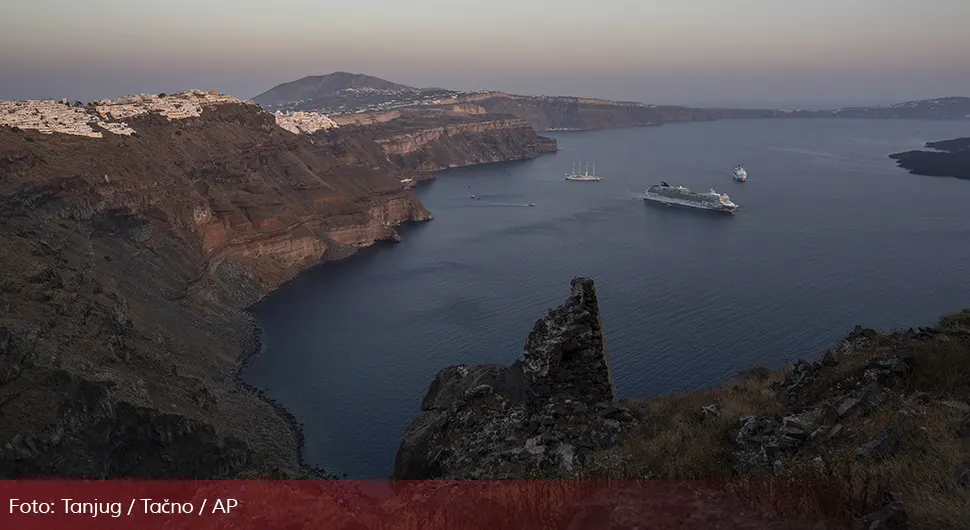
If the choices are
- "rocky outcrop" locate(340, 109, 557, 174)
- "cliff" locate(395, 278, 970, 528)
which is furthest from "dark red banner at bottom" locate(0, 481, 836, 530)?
"rocky outcrop" locate(340, 109, 557, 174)

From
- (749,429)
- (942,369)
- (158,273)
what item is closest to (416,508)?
(749,429)

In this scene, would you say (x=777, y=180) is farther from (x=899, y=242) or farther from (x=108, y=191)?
(x=108, y=191)

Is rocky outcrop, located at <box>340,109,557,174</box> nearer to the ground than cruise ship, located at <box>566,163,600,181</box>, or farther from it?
farther from it

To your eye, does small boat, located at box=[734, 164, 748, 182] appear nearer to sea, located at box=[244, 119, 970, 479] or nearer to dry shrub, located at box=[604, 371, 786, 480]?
sea, located at box=[244, 119, 970, 479]

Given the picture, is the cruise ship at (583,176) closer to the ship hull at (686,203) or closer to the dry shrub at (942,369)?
the ship hull at (686,203)

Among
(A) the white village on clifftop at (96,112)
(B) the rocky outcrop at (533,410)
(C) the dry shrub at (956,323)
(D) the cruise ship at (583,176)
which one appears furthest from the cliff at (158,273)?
(D) the cruise ship at (583,176)

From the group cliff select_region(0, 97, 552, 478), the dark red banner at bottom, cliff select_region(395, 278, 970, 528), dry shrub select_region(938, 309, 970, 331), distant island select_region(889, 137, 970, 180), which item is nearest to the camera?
cliff select_region(395, 278, 970, 528)
